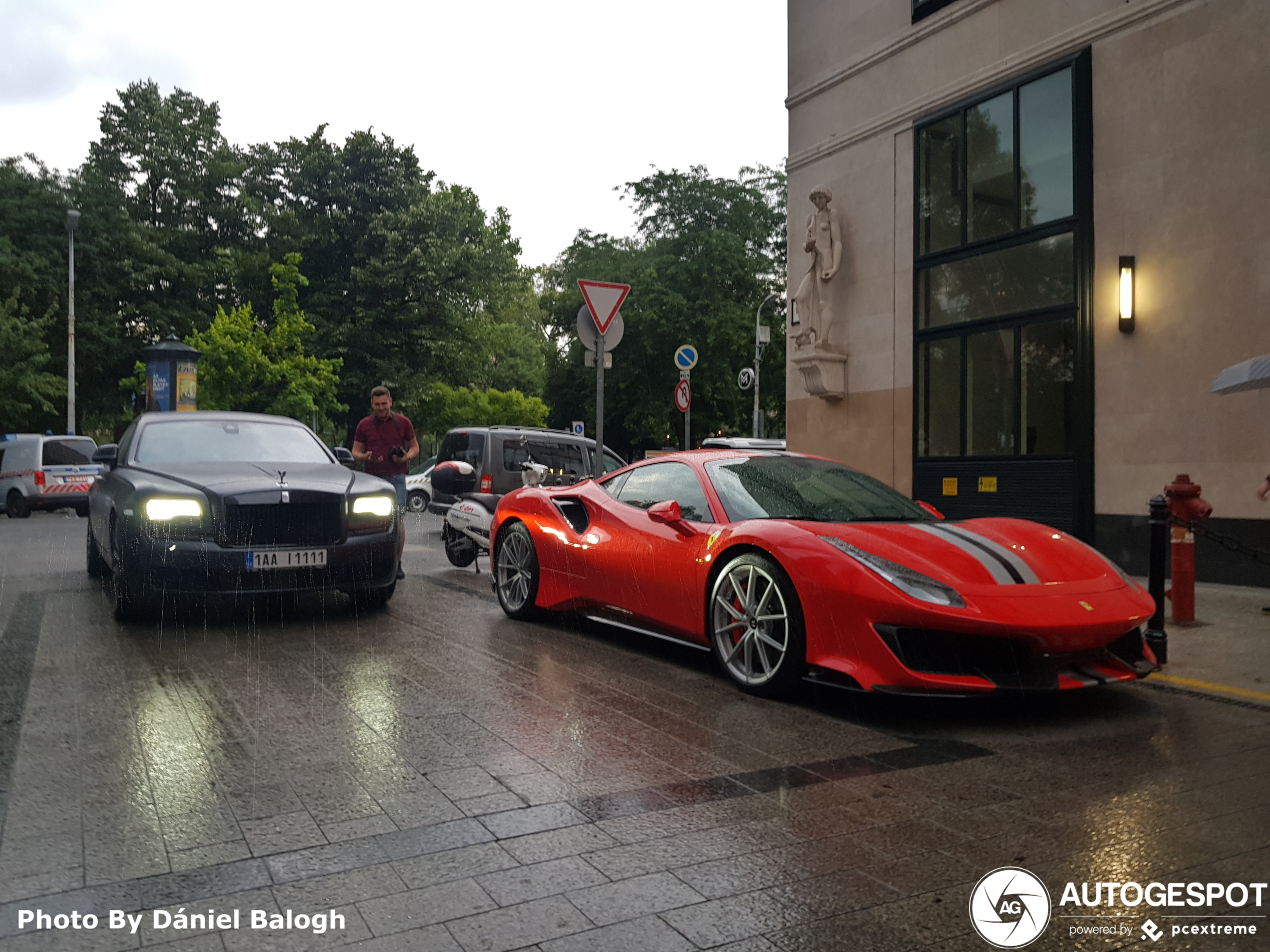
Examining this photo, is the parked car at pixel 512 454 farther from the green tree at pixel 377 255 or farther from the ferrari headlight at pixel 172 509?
the green tree at pixel 377 255

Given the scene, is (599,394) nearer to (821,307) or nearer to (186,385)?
(821,307)

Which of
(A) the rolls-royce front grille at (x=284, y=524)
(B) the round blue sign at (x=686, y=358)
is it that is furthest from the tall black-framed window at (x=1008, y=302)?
(A) the rolls-royce front grille at (x=284, y=524)

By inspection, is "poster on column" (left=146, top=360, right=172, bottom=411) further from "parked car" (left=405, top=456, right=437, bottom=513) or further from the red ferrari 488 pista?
the red ferrari 488 pista

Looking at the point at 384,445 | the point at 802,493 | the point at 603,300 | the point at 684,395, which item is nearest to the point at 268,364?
the point at 684,395

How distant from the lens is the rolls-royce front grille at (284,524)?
7090mm

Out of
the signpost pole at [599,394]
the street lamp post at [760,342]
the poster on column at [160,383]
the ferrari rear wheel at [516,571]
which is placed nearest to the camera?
the ferrari rear wheel at [516,571]

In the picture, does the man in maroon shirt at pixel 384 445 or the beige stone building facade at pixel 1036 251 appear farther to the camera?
the man in maroon shirt at pixel 384 445

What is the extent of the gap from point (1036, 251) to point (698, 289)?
95.2ft

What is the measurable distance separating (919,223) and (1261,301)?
523 centimetres

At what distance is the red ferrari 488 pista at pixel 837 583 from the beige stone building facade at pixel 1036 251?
5.64 meters

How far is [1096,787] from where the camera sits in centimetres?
385

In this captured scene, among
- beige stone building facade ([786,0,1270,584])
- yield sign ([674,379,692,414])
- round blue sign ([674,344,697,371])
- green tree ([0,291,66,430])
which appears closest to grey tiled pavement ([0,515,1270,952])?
beige stone building facade ([786,0,1270,584])

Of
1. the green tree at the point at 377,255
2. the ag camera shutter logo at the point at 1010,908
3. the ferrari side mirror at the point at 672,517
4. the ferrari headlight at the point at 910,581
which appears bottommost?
the ag camera shutter logo at the point at 1010,908

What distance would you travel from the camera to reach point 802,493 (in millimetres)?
6094
